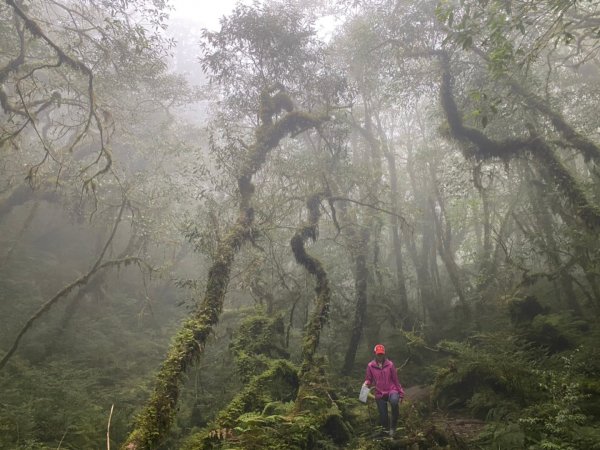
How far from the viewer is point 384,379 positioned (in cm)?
816

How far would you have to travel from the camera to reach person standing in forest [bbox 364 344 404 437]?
7.95m

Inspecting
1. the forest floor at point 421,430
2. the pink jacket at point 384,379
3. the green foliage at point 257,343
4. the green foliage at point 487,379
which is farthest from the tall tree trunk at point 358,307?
the pink jacket at point 384,379

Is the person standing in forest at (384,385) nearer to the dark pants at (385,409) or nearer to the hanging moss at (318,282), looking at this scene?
the dark pants at (385,409)

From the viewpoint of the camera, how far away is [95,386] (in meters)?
11.0

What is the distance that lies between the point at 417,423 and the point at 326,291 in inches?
132

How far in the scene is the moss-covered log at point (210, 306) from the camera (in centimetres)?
537

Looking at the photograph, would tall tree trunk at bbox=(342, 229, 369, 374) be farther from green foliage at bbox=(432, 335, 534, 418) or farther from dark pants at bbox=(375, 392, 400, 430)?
dark pants at bbox=(375, 392, 400, 430)

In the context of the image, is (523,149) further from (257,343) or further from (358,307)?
(257,343)

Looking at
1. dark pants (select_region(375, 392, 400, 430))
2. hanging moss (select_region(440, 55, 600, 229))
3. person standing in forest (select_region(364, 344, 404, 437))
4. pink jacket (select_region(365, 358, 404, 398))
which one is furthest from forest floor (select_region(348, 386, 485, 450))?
hanging moss (select_region(440, 55, 600, 229))

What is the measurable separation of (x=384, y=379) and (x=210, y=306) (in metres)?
3.64

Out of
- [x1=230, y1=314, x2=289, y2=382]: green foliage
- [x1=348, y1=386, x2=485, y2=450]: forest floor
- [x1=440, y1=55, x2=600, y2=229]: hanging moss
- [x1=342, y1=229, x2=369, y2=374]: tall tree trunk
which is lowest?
[x1=348, y1=386, x2=485, y2=450]: forest floor

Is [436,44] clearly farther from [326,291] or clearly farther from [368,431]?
[368,431]

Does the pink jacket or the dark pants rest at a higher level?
the pink jacket

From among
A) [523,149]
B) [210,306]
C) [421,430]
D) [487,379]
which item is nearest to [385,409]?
[421,430]
